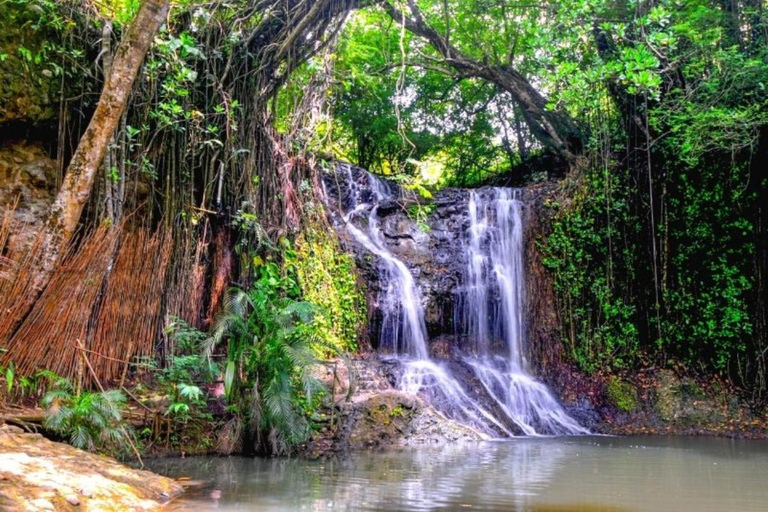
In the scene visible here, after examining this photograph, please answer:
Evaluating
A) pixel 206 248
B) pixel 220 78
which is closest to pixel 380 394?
pixel 206 248

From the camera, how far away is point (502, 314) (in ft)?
33.7

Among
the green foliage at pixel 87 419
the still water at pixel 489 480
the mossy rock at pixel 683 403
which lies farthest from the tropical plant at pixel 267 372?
the mossy rock at pixel 683 403

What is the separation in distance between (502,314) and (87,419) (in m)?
6.85

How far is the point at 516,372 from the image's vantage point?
977 cm

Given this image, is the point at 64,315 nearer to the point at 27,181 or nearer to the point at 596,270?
the point at 27,181

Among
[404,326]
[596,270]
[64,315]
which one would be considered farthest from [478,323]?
[64,315]

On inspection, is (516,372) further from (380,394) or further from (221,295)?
(221,295)

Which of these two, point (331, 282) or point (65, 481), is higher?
point (331, 282)

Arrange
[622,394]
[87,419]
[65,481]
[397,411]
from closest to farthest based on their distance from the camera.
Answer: [65,481] < [87,419] < [397,411] < [622,394]

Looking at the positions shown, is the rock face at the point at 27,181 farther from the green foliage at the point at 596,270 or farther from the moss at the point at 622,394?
the moss at the point at 622,394

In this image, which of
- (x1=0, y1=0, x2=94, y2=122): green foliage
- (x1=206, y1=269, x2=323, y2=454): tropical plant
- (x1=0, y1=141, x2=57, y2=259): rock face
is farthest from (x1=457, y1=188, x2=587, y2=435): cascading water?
(x1=0, y1=0, x2=94, y2=122): green foliage

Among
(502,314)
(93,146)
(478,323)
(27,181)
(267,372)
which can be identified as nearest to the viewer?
(93,146)

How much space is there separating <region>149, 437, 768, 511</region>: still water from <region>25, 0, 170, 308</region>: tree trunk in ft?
6.42

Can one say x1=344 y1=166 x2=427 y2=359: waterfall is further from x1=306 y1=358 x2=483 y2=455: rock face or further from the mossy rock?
the mossy rock
